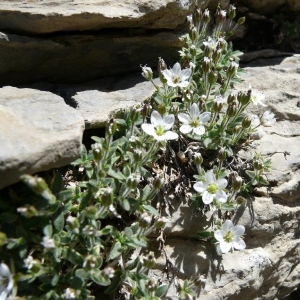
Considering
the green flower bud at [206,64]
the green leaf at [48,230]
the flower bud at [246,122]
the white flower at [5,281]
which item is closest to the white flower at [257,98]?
the flower bud at [246,122]

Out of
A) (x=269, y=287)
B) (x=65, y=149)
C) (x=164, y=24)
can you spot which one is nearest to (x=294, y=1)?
(x=164, y=24)

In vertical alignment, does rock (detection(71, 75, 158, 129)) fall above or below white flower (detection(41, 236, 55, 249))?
above

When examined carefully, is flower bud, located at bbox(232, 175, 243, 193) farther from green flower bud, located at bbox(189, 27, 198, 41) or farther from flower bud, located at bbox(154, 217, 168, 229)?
green flower bud, located at bbox(189, 27, 198, 41)

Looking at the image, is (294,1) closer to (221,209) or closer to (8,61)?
(221,209)

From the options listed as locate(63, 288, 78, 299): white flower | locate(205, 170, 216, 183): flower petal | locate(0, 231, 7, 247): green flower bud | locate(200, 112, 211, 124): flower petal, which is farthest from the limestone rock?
locate(63, 288, 78, 299): white flower

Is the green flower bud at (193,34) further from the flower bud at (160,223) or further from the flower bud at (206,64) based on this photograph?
the flower bud at (160,223)

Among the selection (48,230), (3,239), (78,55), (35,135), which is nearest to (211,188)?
(48,230)
